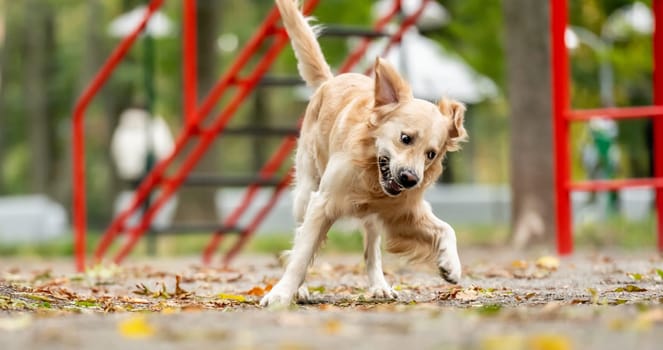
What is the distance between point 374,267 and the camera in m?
6.38

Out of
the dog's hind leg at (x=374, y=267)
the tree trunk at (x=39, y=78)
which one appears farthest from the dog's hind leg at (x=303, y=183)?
the tree trunk at (x=39, y=78)

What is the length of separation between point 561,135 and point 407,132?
4.23m

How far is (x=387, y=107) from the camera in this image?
5.58 m

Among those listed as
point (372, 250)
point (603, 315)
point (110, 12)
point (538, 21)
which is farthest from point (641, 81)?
point (603, 315)

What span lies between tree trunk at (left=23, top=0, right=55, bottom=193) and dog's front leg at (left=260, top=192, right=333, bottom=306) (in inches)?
928

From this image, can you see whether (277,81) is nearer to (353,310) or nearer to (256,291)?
(256,291)

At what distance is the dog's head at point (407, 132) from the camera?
5363mm

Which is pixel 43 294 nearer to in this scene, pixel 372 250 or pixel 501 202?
pixel 372 250

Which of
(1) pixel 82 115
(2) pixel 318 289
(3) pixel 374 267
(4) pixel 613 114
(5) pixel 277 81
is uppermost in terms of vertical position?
(5) pixel 277 81

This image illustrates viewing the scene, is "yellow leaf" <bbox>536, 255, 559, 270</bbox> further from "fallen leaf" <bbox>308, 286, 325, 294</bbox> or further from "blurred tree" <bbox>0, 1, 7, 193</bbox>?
"blurred tree" <bbox>0, 1, 7, 193</bbox>

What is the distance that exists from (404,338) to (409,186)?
5.69 ft

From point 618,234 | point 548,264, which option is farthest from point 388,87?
point 618,234

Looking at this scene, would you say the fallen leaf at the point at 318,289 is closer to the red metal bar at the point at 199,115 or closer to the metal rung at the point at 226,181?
the red metal bar at the point at 199,115

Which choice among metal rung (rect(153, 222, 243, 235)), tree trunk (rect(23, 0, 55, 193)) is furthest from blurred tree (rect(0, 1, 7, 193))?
metal rung (rect(153, 222, 243, 235))
